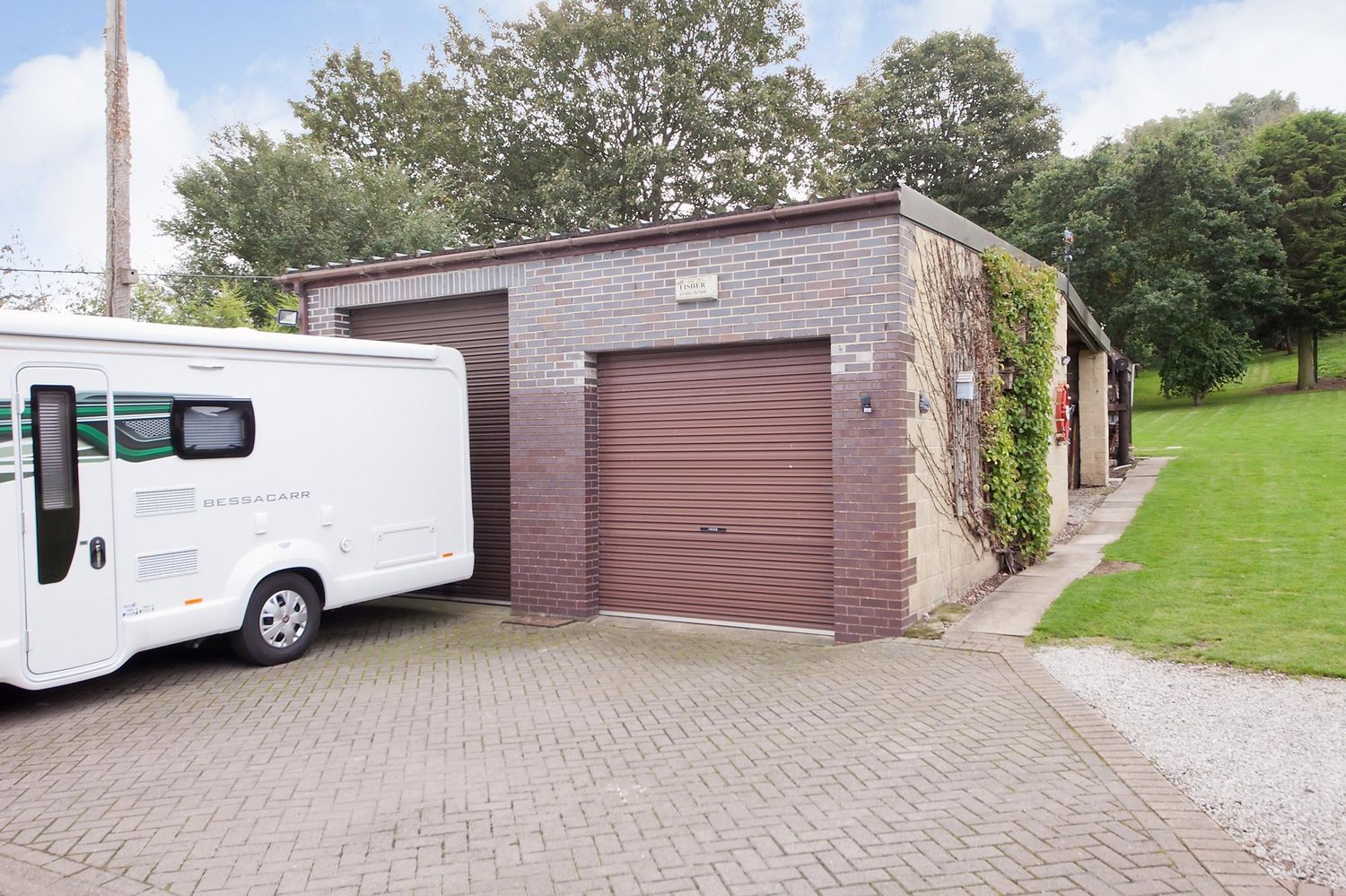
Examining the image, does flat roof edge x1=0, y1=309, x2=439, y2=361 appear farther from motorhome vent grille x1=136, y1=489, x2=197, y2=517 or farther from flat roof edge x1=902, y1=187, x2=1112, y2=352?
flat roof edge x1=902, y1=187, x2=1112, y2=352

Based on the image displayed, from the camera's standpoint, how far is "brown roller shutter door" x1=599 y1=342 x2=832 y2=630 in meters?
7.89

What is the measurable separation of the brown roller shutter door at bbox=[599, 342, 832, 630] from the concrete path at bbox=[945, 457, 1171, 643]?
1371 millimetres

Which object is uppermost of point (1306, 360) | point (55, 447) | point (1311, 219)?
point (1311, 219)

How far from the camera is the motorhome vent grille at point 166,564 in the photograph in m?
6.23

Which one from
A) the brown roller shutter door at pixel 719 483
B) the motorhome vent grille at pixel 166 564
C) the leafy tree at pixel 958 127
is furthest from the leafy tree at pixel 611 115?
the motorhome vent grille at pixel 166 564

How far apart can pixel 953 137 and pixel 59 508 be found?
117ft

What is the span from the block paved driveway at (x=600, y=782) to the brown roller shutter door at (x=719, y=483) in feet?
3.64

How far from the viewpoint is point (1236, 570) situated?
8.80 metres

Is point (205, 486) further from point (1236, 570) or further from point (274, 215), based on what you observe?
point (274, 215)

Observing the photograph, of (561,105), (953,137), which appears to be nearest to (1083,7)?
(561,105)

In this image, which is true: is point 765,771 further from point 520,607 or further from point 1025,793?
point 520,607

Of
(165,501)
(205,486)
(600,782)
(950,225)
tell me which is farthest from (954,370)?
(165,501)

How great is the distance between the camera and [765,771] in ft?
15.3

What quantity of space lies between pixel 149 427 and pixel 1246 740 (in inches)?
277
